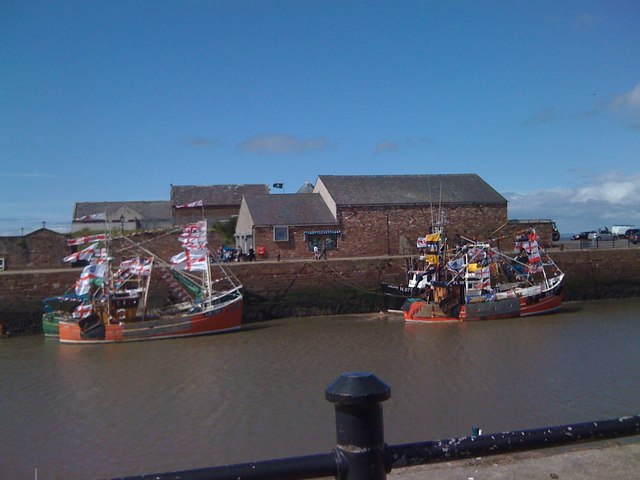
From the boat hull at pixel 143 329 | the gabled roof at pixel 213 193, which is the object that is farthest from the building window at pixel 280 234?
the gabled roof at pixel 213 193

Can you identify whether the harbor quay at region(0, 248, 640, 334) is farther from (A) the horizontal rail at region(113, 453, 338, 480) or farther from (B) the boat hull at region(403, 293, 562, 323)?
(A) the horizontal rail at region(113, 453, 338, 480)

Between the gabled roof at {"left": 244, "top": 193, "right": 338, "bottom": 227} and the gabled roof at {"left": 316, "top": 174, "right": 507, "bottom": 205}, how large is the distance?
107 cm

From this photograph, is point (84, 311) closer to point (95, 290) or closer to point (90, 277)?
point (90, 277)

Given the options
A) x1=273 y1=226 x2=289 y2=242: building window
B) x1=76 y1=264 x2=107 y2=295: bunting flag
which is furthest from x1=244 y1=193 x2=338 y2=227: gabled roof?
x1=76 y1=264 x2=107 y2=295: bunting flag

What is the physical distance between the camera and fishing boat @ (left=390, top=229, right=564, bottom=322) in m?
24.3

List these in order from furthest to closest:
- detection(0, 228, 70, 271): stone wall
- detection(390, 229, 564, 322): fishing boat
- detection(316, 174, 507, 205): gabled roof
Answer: detection(316, 174, 507, 205): gabled roof, detection(0, 228, 70, 271): stone wall, detection(390, 229, 564, 322): fishing boat

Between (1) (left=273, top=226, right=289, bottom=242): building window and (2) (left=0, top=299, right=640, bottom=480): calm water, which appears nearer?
(2) (left=0, top=299, right=640, bottom=480): calm water

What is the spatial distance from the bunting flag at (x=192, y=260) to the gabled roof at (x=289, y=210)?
354 inches

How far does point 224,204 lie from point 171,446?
138 ft

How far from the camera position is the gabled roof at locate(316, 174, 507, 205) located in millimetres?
34750

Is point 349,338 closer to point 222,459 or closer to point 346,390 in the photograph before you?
point 222,459

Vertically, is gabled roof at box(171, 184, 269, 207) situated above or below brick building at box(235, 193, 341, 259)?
above

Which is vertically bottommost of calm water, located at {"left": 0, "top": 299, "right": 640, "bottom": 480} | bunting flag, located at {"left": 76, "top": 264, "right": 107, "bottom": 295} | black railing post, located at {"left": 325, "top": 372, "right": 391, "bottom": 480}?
calm water, located at {"left": 0, "top": 299, "right": 640, "bottom": 480}

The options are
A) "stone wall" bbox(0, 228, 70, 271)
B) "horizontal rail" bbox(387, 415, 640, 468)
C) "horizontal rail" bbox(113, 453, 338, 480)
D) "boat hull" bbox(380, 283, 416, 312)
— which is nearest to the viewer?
"horizontal rail" bbox(113, 453, 338, 480)
